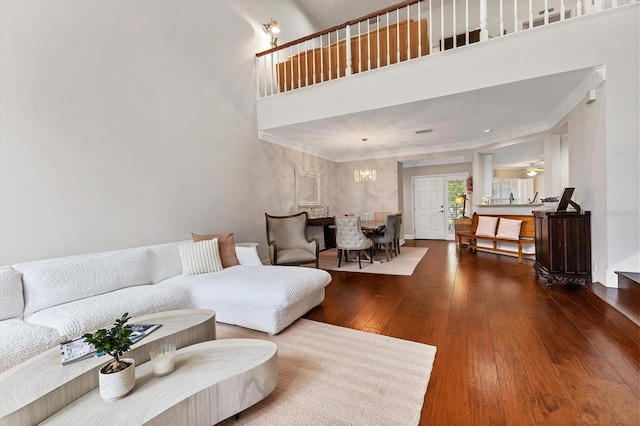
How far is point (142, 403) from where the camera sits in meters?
1.12

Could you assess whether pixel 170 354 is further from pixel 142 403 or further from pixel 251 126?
pixel 251 126

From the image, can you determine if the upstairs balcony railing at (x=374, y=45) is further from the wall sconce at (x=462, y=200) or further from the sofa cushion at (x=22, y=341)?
the sofa cushion at (x=22, y=341)

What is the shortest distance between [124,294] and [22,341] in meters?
0.72

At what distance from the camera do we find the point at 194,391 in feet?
3.93

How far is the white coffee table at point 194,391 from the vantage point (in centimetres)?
107

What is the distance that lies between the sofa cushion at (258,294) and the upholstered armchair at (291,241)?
1238 mm

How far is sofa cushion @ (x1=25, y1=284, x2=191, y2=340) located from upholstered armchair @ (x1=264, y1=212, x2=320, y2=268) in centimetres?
174

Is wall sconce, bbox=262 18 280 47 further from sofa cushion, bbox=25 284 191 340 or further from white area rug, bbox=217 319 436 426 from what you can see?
white area rug, bbox=217 319 436 426

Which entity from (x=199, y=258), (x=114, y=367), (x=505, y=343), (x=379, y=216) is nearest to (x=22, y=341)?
(x=114, y=367)

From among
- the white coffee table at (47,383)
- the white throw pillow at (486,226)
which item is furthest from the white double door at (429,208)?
the white coffee table at (47,383)

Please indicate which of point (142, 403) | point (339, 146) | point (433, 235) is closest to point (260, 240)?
point (339, 146)

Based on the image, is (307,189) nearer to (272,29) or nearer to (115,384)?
(272,29)

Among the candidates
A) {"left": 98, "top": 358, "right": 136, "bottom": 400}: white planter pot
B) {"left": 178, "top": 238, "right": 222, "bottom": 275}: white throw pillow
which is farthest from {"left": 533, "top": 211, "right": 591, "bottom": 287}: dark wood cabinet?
{"left": 98, "top": 358, "right": 136, "bottom": 400}: white planter pot

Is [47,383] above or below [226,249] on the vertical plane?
below
